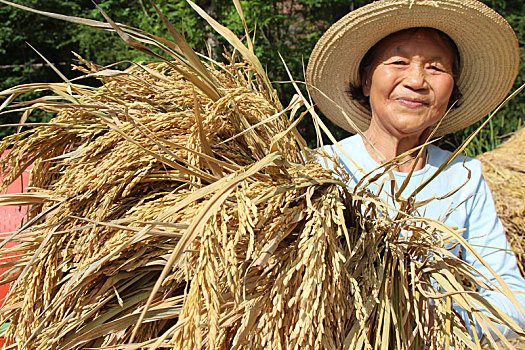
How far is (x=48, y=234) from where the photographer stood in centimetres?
81

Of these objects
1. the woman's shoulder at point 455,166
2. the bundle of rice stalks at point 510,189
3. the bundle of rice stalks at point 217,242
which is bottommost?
the bundle of rice stalks at point 510,189

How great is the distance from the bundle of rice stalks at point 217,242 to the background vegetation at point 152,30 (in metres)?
4.28

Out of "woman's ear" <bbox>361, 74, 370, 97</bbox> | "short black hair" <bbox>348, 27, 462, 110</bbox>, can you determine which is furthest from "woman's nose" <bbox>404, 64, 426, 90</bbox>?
"woman's ear" <bbox>361, 74, 370, 97</bbox>

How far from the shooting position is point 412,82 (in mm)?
1604

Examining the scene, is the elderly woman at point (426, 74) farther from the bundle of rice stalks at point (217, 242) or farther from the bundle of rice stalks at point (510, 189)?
the bundle of rice stalks at point (510, 189)

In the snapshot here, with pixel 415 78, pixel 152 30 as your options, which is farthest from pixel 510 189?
pixel 152 30

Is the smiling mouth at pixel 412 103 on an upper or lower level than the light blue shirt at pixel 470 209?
upper

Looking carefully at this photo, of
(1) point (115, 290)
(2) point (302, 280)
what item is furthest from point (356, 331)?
(1) point (115, 290)

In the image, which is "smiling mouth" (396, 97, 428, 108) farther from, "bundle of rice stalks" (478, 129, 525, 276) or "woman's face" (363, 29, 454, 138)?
"bundle of rice stalks" (478, 129, 525, 276)

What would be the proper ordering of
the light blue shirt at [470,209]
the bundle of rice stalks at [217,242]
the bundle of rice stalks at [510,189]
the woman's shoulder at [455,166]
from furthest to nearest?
the bundle of rice stalks at [510,189]
the woman's shoulder at [455,166]
the light blue shirt at [470,209]
the bundle of rice stalks at [217,242]

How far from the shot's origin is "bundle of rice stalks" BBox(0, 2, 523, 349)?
0.70 metres

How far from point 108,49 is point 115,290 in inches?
220

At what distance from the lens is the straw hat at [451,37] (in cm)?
165

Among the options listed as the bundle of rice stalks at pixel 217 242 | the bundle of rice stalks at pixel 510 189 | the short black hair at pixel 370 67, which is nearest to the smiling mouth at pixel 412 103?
the short black hair at pixel 370 67
